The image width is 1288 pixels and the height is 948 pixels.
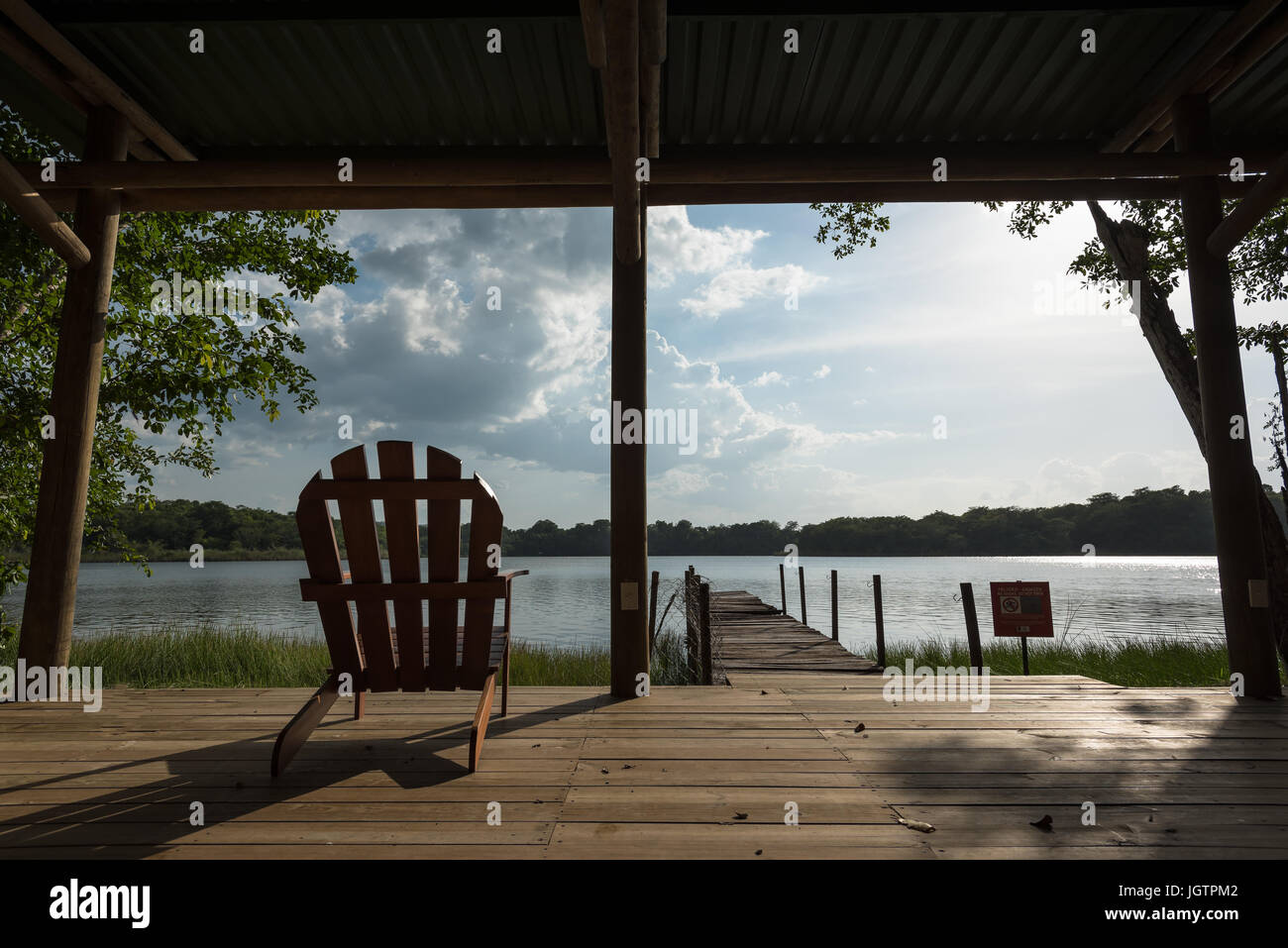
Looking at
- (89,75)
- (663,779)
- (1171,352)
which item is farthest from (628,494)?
(1171,352)

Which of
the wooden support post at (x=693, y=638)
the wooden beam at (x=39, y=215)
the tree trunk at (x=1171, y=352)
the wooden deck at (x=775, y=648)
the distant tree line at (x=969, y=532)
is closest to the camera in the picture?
the wooden beam at (x=39, y=215)

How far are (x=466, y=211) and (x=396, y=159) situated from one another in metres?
0.52

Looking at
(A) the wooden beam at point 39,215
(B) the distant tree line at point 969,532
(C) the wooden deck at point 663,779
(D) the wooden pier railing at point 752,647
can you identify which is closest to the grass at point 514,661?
(D) the wooden pier railing at point 752,647

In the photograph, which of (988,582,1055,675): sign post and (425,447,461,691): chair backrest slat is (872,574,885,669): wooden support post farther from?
(425,447,461,691): chair backrest slat

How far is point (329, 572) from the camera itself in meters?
2.32

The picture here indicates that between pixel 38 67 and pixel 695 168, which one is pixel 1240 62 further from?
pixel 38 67

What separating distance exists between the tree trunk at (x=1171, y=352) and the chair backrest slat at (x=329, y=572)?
513 centimetres

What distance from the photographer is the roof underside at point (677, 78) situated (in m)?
3.09

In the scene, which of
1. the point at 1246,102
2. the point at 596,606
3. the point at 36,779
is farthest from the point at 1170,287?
the point at 596,606

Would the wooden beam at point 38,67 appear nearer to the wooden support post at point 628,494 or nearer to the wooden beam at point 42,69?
the wooden beam at point 42,69

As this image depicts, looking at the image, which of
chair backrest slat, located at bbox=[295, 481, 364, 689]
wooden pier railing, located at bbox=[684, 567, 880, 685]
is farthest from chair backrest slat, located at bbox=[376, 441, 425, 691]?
wooden pier railing, located at bbox=[684, 567, 880, 685]

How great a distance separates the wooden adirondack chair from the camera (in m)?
2.27

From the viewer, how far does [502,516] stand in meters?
2.30
